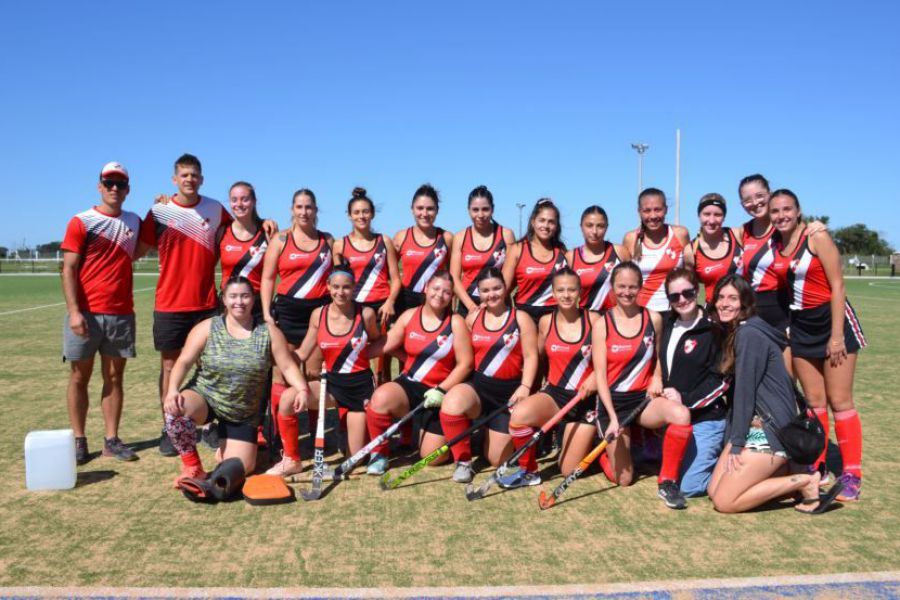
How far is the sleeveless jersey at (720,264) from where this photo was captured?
15.4ft

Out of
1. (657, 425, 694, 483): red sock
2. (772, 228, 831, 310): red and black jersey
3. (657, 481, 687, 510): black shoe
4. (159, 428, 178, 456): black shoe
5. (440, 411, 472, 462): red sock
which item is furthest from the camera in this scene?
(159, 428, 178, 456): black shoe

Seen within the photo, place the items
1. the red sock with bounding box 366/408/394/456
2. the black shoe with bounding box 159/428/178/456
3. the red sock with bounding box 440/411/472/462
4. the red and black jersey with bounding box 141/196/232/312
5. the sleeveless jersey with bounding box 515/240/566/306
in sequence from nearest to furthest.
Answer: the red sock with bounding box 440/411/472/462
the red sock with bounding box 366/408/394/456
the black shoe with bounding box 159/428/178/456
the red and black jersey with bounding box 141/196/232/312
the sleeveless jersey with bounding box 515/240/566/306

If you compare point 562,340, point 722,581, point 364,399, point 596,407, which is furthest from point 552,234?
point 722,581

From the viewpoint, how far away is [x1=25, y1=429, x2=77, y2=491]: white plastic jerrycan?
3.92 meters

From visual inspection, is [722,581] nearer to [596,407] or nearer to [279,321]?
[596,407]

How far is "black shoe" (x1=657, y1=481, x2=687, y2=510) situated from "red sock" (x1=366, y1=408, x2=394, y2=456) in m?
1.69

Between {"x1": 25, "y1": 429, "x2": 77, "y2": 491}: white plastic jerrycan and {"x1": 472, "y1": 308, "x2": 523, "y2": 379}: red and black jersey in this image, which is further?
{"x1": 472, "y1": 308, "x2": 523, "y2": 379}: red and black jersey

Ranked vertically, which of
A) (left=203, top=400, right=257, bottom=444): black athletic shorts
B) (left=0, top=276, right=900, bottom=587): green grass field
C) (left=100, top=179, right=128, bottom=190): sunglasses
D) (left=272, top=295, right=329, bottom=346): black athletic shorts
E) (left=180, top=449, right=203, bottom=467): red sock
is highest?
(left=100, top=179, right=128, bottom=190): sunglasses

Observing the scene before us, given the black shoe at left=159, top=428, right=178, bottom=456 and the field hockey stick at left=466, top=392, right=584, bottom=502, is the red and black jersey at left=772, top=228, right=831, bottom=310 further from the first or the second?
the black shoe at left=159, top=428, right=178, bottom=456

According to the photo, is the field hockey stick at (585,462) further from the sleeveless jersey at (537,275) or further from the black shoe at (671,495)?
the sleeveless jersey at (537,275)

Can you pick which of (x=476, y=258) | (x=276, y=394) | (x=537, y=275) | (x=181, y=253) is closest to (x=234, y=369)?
(x=276, y=394)

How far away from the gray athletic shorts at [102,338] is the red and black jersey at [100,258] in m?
0.05

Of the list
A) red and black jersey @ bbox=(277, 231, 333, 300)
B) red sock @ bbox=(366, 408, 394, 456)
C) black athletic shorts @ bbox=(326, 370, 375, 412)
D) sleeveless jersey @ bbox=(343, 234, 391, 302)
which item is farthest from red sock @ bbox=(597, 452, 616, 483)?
red and black jersey @ bbox=(277, 231, 333, 300)

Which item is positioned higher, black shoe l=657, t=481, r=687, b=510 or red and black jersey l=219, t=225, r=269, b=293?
red and black jersey l=219, t=225, r=269, b=293
